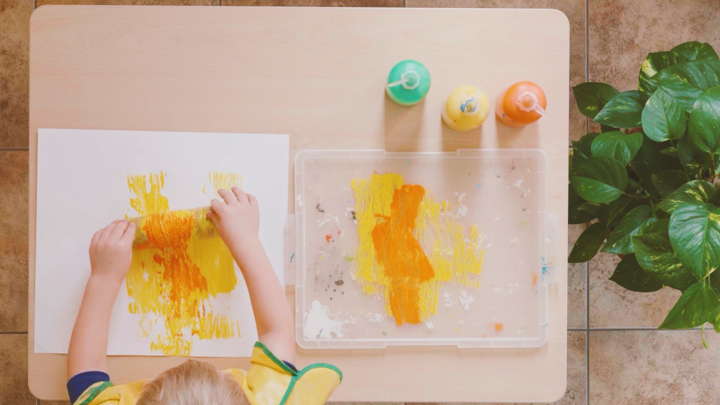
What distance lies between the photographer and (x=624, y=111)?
0.80 metres

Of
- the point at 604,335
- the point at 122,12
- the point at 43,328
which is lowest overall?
the point at 604,335

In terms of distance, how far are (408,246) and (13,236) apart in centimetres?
105

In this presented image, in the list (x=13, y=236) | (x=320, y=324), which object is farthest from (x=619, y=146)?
(x=13, y=236)

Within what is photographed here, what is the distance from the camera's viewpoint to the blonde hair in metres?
0.60

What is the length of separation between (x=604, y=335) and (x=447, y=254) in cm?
74

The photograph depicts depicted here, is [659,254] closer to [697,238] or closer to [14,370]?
[697,238]

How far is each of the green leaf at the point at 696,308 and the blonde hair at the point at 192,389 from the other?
0.62 m

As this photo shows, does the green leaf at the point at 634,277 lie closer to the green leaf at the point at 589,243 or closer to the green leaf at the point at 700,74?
the green leaf at the point at 589,243

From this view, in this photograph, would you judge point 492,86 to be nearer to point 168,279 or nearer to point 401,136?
point 401,136

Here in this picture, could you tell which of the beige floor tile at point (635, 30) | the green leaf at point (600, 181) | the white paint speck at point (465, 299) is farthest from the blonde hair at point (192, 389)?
the beige floor tile at point (635, 30)

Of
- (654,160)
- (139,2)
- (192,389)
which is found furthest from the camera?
(139,2)

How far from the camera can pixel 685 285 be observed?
0.76 m

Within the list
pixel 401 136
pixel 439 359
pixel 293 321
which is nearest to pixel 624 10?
pixel 401 136

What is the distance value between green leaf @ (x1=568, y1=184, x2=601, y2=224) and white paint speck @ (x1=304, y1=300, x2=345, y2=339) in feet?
1.54
